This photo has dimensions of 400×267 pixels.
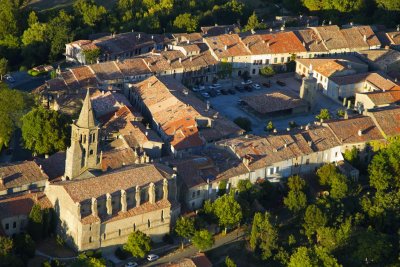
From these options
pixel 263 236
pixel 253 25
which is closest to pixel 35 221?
pixel 263 236

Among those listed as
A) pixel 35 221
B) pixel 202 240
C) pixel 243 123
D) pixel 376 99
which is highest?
pixel 376 99

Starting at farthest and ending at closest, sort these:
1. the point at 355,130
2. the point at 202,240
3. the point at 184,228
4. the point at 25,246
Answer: the point at 355,130 → the point at 184,228 → the point at 202,240 → the point at 25,246

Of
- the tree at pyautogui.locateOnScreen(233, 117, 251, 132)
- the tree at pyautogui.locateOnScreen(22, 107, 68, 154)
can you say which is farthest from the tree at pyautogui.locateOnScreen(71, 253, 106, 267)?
the tree at pyautogui.locateOnScreen(233, 117, 251, 132)

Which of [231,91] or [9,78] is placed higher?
[231,91]

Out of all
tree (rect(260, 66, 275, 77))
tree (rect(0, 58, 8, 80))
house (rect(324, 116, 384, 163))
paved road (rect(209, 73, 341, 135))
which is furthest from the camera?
tree (rect(260, 66, 275, 77))

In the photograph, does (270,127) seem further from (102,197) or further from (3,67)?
(3,67)

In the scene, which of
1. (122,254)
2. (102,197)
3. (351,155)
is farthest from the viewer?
(351,155)

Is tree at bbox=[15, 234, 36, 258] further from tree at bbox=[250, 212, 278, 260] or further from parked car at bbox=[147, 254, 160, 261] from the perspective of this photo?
tree at bbox=[250, 212, 278, 260]

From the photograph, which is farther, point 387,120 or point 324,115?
point 324,115
